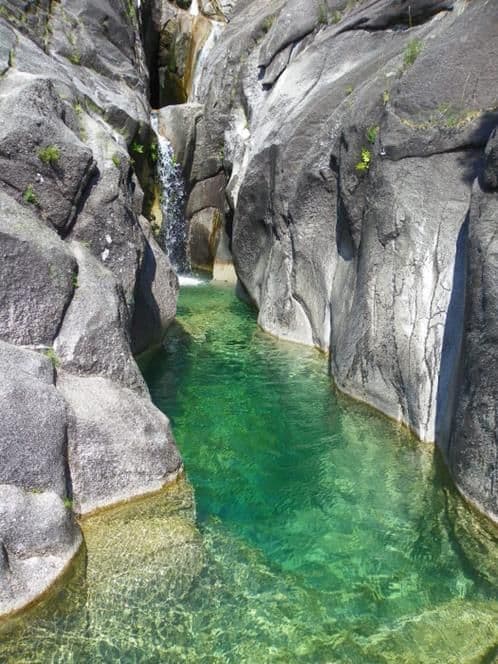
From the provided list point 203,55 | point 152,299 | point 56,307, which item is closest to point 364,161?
point 152,299

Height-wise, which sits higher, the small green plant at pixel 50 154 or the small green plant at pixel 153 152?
the small green plant at pixel 153 152

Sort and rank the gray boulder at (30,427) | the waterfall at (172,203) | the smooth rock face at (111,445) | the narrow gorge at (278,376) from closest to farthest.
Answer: the narrow gorge at (278,376) < the gray boulder at (30,427) < the smooth rock face at (111,445) < the waterfall at (172,203)

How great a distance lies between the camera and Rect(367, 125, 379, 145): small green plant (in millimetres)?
9752

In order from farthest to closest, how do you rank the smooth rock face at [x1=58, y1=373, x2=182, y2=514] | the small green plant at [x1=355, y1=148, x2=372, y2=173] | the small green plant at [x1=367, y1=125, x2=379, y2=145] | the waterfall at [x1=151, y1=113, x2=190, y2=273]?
the waterfall at [x1=151, y1=113, x2=190, y2=273]
the small green plant at [x1=355, y1=148, x2=372, y2=173]
the small green plant at [x1=367, y1=125, x2=379, y2=145]
the smooth rock face at [x1=58, y1=373, x2=182, y2=514]

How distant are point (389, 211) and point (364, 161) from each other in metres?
1.39

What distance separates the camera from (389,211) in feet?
29.8

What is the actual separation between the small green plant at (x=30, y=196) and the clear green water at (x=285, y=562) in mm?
3648

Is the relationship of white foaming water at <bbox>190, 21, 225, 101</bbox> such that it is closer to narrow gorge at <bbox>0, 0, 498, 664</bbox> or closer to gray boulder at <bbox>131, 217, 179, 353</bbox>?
narrow gorge at <bbox>0, 0, 498, 664</bbox>

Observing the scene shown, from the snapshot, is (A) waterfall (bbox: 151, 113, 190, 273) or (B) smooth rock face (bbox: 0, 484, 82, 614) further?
(A) waterfall (bbox: 151, 113, 190, 273)

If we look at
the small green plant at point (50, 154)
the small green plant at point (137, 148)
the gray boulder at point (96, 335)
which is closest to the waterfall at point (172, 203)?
the small green plant at point (137, 148)

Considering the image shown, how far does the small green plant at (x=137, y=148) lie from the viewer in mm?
15197

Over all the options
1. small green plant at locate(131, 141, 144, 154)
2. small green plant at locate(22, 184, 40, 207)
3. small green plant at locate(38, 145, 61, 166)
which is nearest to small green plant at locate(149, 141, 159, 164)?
small green plant at locate(131, 141, 144, 154)

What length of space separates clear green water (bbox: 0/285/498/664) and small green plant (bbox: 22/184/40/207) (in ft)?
12.0

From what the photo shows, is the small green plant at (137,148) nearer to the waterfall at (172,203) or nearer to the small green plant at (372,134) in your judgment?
the waterfall at (172,203)
